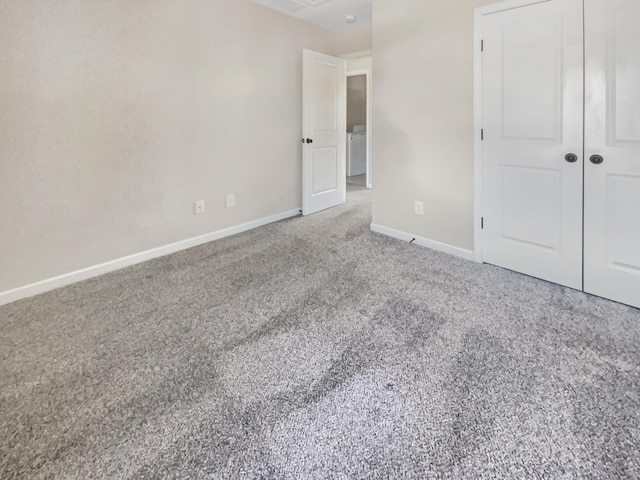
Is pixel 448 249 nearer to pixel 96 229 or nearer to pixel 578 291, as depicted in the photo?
pixel 578 291

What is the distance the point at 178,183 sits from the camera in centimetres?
331

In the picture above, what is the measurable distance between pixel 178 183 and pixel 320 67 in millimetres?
2335

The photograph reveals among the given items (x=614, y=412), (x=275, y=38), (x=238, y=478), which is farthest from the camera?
(x=275, y=38)

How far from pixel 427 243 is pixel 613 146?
5.08 ft

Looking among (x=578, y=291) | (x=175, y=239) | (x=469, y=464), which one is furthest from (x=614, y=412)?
(x=175, y=239)

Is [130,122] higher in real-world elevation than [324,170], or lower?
higher

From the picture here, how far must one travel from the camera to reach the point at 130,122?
2889 mm

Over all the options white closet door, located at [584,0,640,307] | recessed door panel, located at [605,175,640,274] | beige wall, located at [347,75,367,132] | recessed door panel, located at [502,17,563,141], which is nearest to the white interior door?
recessed door panel, located at [502,17,563,141]

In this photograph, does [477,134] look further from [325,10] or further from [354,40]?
[354,40]

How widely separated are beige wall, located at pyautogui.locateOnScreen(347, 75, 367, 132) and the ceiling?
A: 4105 mm

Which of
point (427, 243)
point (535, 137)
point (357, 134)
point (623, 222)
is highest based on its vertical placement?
point (357, 134)

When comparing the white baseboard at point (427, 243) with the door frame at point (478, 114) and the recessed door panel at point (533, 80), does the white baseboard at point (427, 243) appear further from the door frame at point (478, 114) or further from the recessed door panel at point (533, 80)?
the recessed door panel at point (533, 80)

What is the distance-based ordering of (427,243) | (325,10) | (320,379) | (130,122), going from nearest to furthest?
(320,379) < (130,122) < (427,243) < (325,10)

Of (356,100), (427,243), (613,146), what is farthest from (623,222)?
(356,100)
